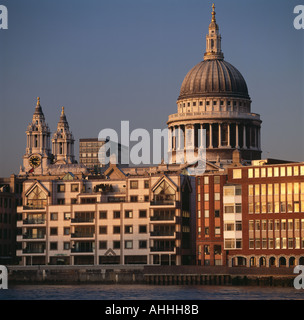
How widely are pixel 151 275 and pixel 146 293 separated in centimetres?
2377

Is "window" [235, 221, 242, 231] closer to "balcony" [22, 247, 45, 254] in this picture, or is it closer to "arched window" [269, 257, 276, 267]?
"arched window" [269, 257, 276, 267]

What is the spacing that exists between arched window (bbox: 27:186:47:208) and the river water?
99.8 feet

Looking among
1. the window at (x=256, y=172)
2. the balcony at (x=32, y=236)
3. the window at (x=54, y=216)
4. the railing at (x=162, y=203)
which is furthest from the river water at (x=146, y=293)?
the window at (x=54, y=216)

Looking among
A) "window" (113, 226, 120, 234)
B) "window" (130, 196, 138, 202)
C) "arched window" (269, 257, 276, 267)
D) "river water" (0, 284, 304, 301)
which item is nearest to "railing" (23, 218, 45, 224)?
"window" (113, 226, 120, 234)

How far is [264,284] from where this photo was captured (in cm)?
11894

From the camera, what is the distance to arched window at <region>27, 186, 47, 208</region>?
152 m

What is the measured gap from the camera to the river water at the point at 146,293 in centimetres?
9662

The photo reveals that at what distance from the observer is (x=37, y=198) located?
15212 centimetres

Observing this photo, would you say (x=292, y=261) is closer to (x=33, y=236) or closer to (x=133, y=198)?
(x=133, y=198)

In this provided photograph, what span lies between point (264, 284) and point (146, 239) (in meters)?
26.6
